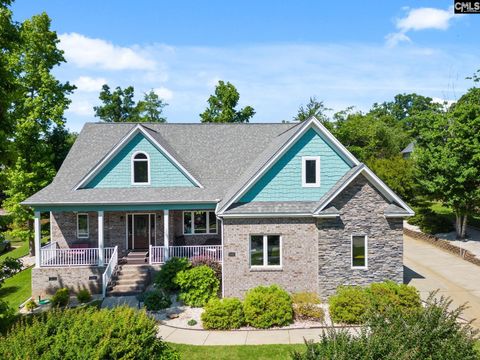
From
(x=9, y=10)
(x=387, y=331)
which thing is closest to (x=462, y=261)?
(x=387, y=331)

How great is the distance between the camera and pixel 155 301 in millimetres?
17203

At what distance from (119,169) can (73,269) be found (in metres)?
5.74

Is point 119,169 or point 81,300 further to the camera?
point 119,169

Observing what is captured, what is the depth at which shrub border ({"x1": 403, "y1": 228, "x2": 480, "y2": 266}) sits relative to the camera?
25.0 m

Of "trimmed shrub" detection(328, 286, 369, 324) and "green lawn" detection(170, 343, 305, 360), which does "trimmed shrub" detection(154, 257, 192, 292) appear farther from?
"trimmed shrub" detection(328, 286, 369, 324)

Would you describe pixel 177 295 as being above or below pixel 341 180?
below

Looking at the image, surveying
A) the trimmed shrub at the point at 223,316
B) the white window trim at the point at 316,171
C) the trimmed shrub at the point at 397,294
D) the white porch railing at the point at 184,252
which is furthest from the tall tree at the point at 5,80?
the trimmed shrub at the point at 397,294

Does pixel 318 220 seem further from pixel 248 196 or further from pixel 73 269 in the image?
pixel 73 269

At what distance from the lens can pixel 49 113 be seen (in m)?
29.7

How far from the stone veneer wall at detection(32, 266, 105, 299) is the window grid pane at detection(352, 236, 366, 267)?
12.4 meters

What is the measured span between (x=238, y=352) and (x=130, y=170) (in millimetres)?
12608

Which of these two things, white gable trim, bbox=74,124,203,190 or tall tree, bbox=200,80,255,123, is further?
tall tree, bbox=200,80,255,123

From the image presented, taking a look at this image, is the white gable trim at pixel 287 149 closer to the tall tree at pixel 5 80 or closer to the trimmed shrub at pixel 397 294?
the trimmed shrub at pixel 397 294

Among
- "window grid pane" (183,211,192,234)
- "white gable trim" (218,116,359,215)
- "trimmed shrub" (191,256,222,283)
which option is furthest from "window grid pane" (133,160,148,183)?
"white gable trim" (218,116,359,215)
